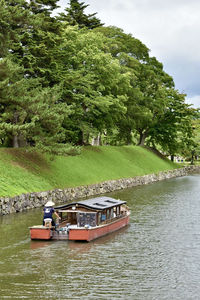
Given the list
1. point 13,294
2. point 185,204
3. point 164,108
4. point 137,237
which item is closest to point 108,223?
point 137,237

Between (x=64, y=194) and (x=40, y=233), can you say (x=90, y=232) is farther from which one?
(x=64, y=194)

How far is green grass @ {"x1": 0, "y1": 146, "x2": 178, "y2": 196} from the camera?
128 feet

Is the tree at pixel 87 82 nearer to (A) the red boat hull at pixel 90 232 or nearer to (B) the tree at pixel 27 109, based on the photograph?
(B) the tree at pixel 27 109

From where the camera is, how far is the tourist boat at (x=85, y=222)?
987 inches

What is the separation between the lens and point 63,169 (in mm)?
49812

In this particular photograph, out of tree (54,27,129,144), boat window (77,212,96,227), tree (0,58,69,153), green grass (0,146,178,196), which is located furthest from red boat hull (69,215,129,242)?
tree (54,27,129,144)

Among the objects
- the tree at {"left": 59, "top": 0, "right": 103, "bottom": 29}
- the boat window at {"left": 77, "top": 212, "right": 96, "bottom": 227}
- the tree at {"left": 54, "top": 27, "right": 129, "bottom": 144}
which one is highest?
the tree at {"left": 59, "top": 0, "right": 103, "bottom": 29}

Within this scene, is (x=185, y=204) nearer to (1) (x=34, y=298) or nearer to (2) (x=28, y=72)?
(2) (x=28, y=72)

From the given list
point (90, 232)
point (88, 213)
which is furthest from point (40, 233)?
point (88, 213)

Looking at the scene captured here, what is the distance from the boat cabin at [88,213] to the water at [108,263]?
1.37m

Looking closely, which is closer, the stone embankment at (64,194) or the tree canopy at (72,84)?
the stone embankment at (64,194)

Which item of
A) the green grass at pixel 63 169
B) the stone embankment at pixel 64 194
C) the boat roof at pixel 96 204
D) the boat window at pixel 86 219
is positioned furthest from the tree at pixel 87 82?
the boat window at pixel 86 219

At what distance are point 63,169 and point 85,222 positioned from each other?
23.2 meters

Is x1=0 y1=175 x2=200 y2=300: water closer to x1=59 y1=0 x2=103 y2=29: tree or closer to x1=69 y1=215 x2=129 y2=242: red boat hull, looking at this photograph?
x1=69 y1=215 x2=129 y2=242: red boat hull
